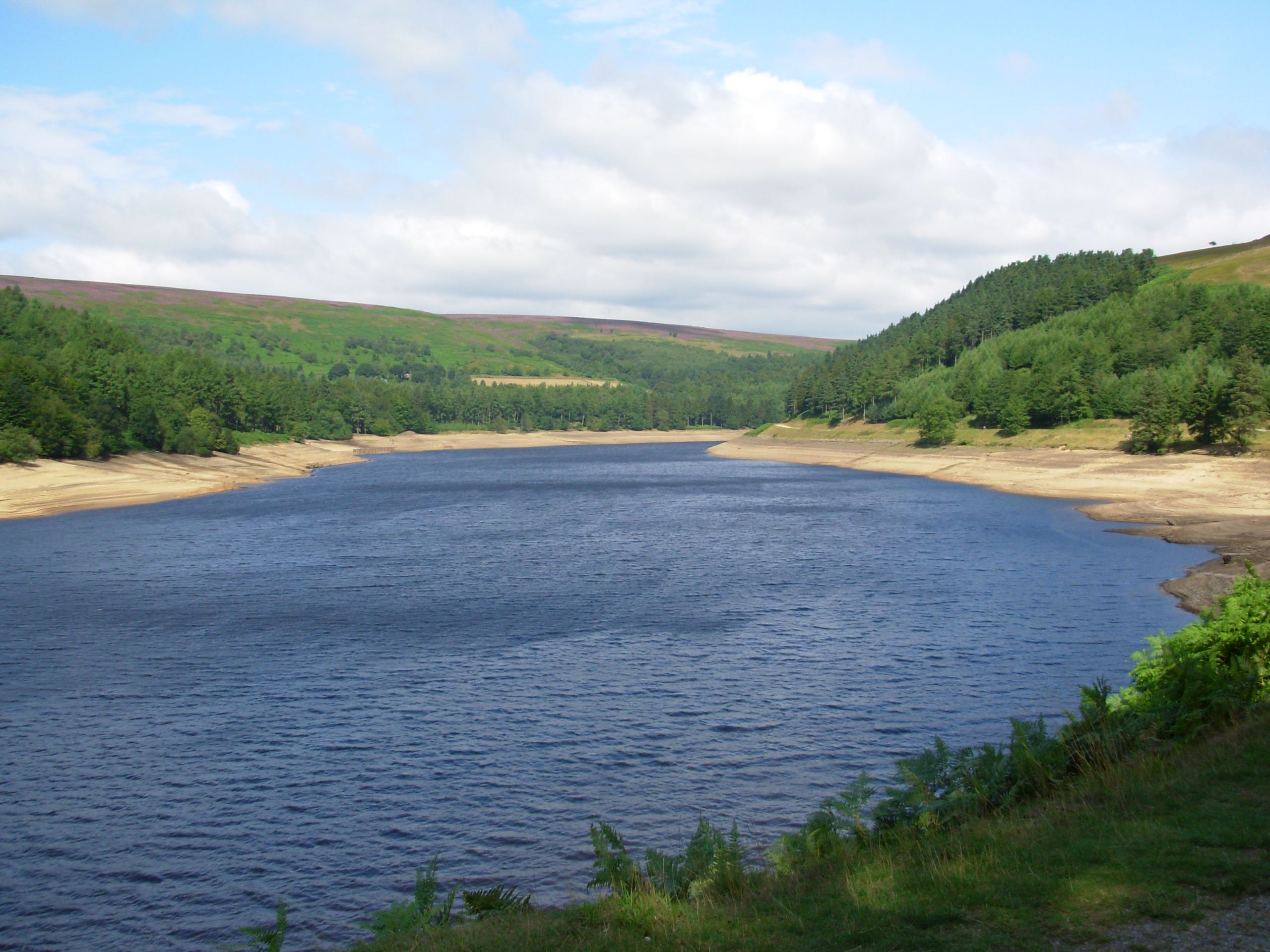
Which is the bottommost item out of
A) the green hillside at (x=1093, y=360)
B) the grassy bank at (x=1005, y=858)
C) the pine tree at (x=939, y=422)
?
the grassy bank at (x=1005, y=858)

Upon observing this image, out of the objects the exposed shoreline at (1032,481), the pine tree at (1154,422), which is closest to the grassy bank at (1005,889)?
the exposed shoreline at (1032,481)

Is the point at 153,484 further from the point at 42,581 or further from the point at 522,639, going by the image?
the point at 522,639

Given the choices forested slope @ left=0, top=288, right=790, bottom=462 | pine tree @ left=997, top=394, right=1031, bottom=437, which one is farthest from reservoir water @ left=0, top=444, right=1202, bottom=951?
pine tree @ left=997, top=394, right=1031, bottom=437

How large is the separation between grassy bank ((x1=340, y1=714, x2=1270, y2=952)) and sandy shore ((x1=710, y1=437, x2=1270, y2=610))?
2392cm

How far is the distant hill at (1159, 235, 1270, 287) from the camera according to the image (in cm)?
12838

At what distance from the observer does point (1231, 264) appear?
136625 millimetres

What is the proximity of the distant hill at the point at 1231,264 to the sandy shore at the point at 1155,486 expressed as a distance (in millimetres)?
55973

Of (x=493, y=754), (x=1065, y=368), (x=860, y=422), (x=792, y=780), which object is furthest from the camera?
(x=860, y=422)

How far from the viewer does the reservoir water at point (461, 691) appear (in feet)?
54.6

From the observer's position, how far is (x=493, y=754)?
A: 70.1 feet

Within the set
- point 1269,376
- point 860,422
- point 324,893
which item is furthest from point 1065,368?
point 324,893

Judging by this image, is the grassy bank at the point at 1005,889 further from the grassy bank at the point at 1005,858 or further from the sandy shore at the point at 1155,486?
the sandy shore at the point at 1155,486

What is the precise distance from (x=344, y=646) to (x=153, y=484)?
6419 centimetres

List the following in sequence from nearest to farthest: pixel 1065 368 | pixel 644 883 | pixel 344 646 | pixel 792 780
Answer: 1. pixel 644 883
2. pixel 792 780
3. pixel 344 646
4. pixel 1065 368
